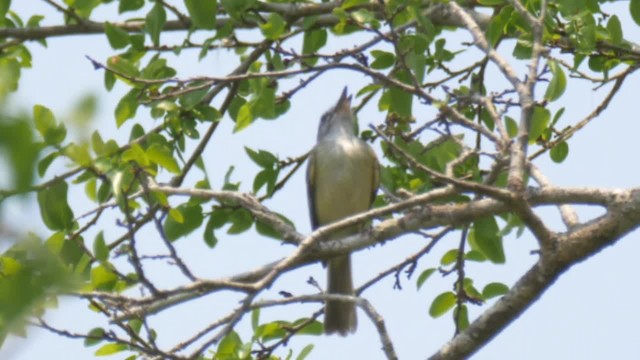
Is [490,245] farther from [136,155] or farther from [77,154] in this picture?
[77,154]

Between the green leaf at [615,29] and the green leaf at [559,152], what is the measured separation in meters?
0.77

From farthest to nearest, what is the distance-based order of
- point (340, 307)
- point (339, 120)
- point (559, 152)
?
point (339, 120)
point (340, 307)
point (559, 152)

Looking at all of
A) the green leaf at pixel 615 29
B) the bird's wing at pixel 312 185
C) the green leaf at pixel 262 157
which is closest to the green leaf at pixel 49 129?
the green leaf at pixel 262 157

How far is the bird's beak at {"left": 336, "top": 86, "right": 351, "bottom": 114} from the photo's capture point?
845 centimetres

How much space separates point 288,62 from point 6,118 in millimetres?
4440

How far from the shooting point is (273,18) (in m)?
5.11

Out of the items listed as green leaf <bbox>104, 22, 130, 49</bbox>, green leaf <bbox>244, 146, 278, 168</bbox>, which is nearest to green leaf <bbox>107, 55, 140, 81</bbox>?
green leaf <bbox>104, 22, 130, 49</bbox>

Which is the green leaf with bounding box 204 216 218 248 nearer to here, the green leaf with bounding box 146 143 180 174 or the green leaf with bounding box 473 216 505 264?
the green leaf with bounding box 146 143 180 174

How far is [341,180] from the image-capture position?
26.3 feet

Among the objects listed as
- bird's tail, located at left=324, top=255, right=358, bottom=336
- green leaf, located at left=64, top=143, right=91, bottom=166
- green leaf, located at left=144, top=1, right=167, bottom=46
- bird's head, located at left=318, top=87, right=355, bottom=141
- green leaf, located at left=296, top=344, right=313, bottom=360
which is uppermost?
bird's head, located at left=318, top=87, right=355, bottom=141

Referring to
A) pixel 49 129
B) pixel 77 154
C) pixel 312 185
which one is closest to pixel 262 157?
pixel 312 185

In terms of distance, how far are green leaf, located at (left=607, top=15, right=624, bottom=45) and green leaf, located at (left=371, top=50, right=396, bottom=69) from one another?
1.24m

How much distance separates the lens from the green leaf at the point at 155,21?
5571 millimetres

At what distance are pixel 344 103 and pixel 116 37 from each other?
3.18m
